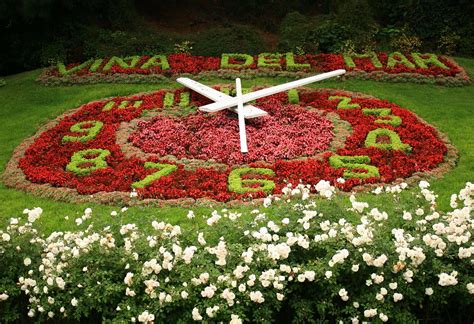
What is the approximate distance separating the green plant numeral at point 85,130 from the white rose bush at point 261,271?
16.1 feet

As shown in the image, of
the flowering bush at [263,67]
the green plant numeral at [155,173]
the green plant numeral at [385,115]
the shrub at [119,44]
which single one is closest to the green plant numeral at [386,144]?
the green plant numeral at [385,115]

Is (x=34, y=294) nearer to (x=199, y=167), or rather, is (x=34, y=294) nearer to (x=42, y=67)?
(x=199, y=167)

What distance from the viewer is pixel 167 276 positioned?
17.7ft

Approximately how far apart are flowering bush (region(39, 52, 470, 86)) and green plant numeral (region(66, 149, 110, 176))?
403 cm

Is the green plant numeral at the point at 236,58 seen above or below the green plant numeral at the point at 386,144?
below

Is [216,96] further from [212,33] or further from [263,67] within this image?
[212,33]

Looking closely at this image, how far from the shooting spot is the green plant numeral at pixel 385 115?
35.0 ft

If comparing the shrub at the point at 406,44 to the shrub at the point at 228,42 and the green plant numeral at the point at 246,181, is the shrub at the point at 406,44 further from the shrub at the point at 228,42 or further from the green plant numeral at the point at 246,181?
the green plant numeral at the point at 246,181

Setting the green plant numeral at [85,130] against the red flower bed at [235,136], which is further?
the green plant numeral at [85,130]

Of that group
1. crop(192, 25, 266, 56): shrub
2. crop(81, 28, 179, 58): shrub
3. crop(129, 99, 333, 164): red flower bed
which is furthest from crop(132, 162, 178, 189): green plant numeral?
crop(81, 28, 179, 58): shrub

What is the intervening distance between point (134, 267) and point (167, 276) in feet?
1.04

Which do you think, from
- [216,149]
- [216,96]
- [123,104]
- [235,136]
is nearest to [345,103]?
[216,96]

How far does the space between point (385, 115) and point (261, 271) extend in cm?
647

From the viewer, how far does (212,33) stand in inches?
635
